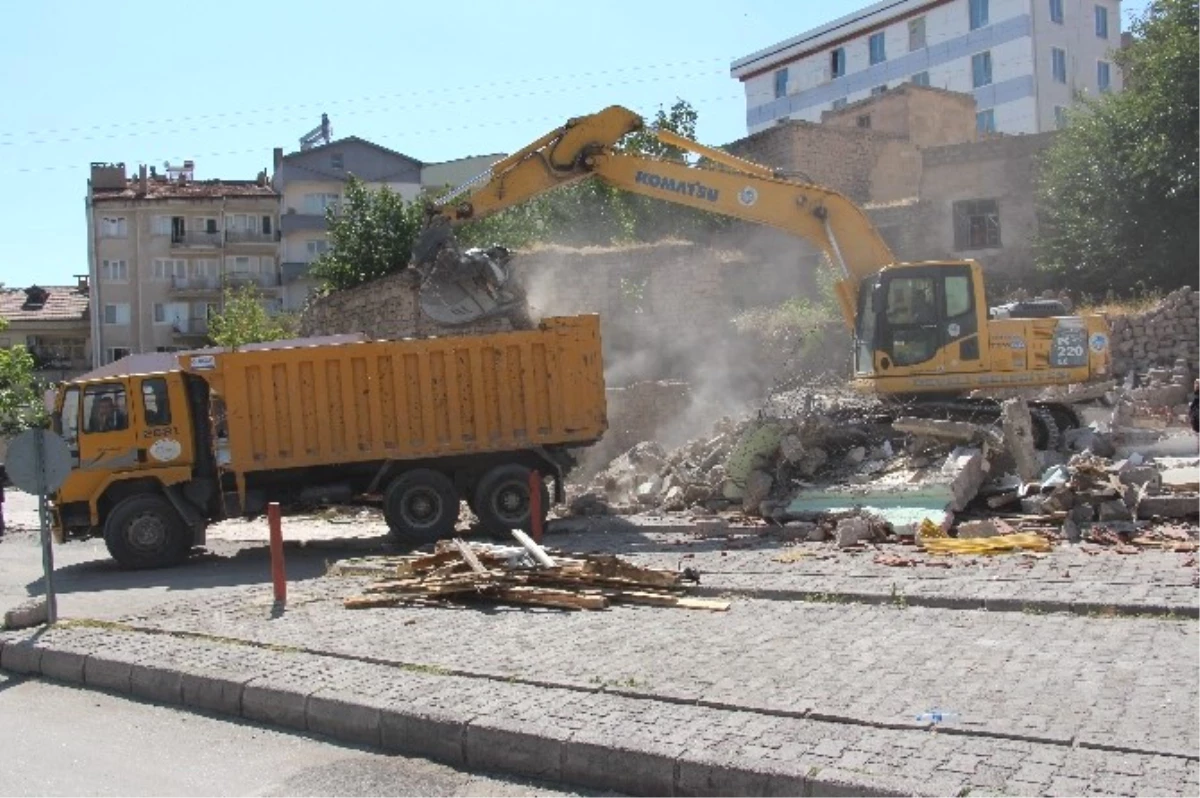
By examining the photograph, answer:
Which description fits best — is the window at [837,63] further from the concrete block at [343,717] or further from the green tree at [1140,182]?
the concrete block at [343,717]

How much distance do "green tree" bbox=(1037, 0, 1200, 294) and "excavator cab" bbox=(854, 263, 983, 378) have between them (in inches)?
530

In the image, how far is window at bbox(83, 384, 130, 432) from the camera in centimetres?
1542

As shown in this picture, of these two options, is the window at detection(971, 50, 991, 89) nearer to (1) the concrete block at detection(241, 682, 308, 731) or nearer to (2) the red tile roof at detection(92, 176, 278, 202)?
(2) the red tile roof at detection(92, 176, 278, 202)

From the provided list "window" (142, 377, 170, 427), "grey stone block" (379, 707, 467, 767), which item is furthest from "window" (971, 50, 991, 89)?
"grey stone block" (379, 707, 467, 767)

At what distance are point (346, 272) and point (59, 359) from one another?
40.3 metres

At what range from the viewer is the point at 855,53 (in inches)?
2286

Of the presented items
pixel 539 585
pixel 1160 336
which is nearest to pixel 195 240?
pixel 1160 336

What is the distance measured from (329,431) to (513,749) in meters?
10.2

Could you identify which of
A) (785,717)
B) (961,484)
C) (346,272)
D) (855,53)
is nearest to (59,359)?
(346,272)

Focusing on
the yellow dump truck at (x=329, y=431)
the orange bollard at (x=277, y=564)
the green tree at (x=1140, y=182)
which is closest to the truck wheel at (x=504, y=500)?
the yellow dump truck at (x=329, y=431)

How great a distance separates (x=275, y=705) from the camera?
23.6ft

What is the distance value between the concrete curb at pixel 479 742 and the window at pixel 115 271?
61254mm

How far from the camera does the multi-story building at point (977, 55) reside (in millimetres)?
50656

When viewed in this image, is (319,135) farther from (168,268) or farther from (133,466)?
(133,466)
